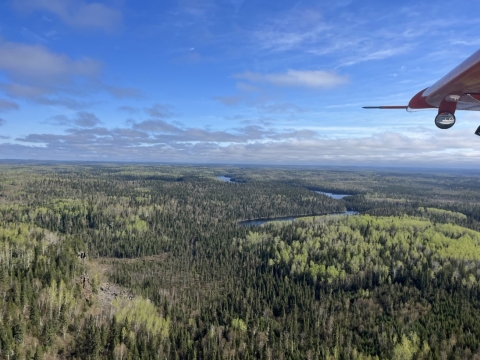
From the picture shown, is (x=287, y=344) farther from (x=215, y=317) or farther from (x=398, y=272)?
(x=398, y=272)

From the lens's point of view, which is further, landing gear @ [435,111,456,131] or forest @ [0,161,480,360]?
forest @ [0,161,480,360]

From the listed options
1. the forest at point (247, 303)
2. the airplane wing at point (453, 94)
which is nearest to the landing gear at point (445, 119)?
the airplane wing at point (453, 94)

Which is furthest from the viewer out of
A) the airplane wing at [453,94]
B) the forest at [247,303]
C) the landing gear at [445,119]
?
the forest at [247,303]

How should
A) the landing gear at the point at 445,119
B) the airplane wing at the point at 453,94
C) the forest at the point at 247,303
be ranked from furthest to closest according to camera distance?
1. the forest at the point at 247,303
2. the landing gear at the point at 445,119
3. the airplane wing at the point at 453,94

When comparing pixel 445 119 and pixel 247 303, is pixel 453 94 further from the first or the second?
pixel 247 303

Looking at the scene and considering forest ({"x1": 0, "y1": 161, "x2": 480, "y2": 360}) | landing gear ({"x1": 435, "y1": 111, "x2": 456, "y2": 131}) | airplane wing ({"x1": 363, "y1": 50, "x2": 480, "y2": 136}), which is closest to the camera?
airplane wing ({"x1": 363, "y1": 50, "x2": 480, "y2": 136})

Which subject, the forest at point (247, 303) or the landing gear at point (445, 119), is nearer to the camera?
the landing gear at point (445, 119)

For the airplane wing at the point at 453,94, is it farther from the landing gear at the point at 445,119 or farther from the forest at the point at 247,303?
the forest at the point at 247,303

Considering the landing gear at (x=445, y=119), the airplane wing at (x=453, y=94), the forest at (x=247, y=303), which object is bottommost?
the forest at (x=247, y=303)

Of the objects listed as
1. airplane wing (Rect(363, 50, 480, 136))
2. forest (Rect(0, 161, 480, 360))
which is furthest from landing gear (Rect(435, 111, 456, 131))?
forest (Rect(0, 161, 480, 360))

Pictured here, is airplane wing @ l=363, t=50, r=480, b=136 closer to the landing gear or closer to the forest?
the landing gear

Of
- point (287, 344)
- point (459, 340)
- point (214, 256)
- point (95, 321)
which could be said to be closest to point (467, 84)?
point (287, 344)
